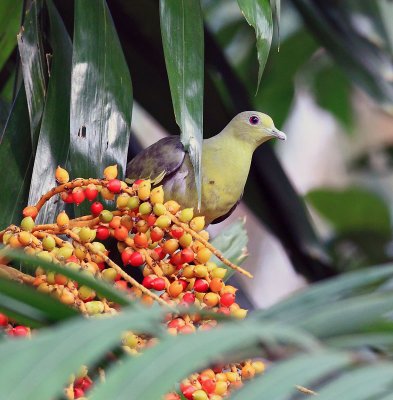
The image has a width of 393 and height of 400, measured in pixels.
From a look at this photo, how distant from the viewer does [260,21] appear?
1466 millimetres

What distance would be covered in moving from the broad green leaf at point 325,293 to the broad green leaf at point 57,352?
311 millimetres

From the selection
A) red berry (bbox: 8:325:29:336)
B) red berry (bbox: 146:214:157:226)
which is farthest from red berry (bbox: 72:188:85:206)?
red berry (bbox: 8:325:29:336)

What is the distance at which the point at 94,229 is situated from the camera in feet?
4.28

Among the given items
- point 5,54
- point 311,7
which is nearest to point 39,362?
point 5,54

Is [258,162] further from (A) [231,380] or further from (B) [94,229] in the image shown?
(A) [231,380]

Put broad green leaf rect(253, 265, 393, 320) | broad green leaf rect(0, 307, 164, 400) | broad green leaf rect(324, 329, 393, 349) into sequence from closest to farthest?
broad green leaf rect(0, 307, 164, 400)
broad green leaf rect(324, 329, 393, 349)
broad green leaf rect(253, 265, 393, 320)

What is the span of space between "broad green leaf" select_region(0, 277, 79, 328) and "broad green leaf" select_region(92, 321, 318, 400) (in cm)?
18

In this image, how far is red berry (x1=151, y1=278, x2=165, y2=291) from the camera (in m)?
1.23

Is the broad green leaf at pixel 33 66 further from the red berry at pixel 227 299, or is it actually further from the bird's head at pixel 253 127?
the bird's head at pixel 253 127

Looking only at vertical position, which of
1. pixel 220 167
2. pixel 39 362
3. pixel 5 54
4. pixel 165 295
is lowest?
pixel 39 362

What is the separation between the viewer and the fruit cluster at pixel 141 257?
1108mm

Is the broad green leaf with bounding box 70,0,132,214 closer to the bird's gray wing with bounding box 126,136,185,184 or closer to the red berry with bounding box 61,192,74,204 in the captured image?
the red berry with bounding box 61,192,74,204

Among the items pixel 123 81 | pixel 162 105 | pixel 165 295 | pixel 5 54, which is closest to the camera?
pixel 165 295

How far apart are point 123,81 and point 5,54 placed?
0.61 metres
